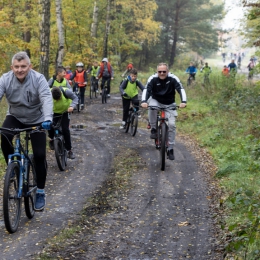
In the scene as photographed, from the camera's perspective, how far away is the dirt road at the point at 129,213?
17.4ft

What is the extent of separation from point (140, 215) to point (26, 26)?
21.8 m

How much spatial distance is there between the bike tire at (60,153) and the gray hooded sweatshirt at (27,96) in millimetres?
3192

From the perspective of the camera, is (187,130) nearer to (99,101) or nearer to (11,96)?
(99,101)

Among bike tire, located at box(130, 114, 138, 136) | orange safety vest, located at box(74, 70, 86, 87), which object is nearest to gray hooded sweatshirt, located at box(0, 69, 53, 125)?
bike tire, located at box(130, 114, 138, 136)

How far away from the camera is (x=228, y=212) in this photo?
6652mm

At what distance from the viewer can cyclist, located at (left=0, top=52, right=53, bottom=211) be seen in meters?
5.66

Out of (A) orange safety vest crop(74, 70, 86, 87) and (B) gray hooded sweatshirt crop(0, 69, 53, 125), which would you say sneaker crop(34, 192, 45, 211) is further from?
(A) orange safety vest crop(74, 70, 86, 87)

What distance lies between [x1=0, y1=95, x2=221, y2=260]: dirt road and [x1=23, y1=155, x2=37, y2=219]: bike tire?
16cm

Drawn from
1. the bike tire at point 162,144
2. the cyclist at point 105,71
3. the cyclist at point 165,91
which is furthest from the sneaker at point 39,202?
the cyclist at point 105,71

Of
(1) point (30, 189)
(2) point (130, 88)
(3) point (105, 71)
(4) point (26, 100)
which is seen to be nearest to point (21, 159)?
(1) point (30, 189)

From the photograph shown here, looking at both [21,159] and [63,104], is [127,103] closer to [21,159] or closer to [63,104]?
[63,104]

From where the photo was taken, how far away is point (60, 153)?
30.8 ft

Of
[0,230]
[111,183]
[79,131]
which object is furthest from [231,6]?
[0,230]

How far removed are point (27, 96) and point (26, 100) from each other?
0.19ft
